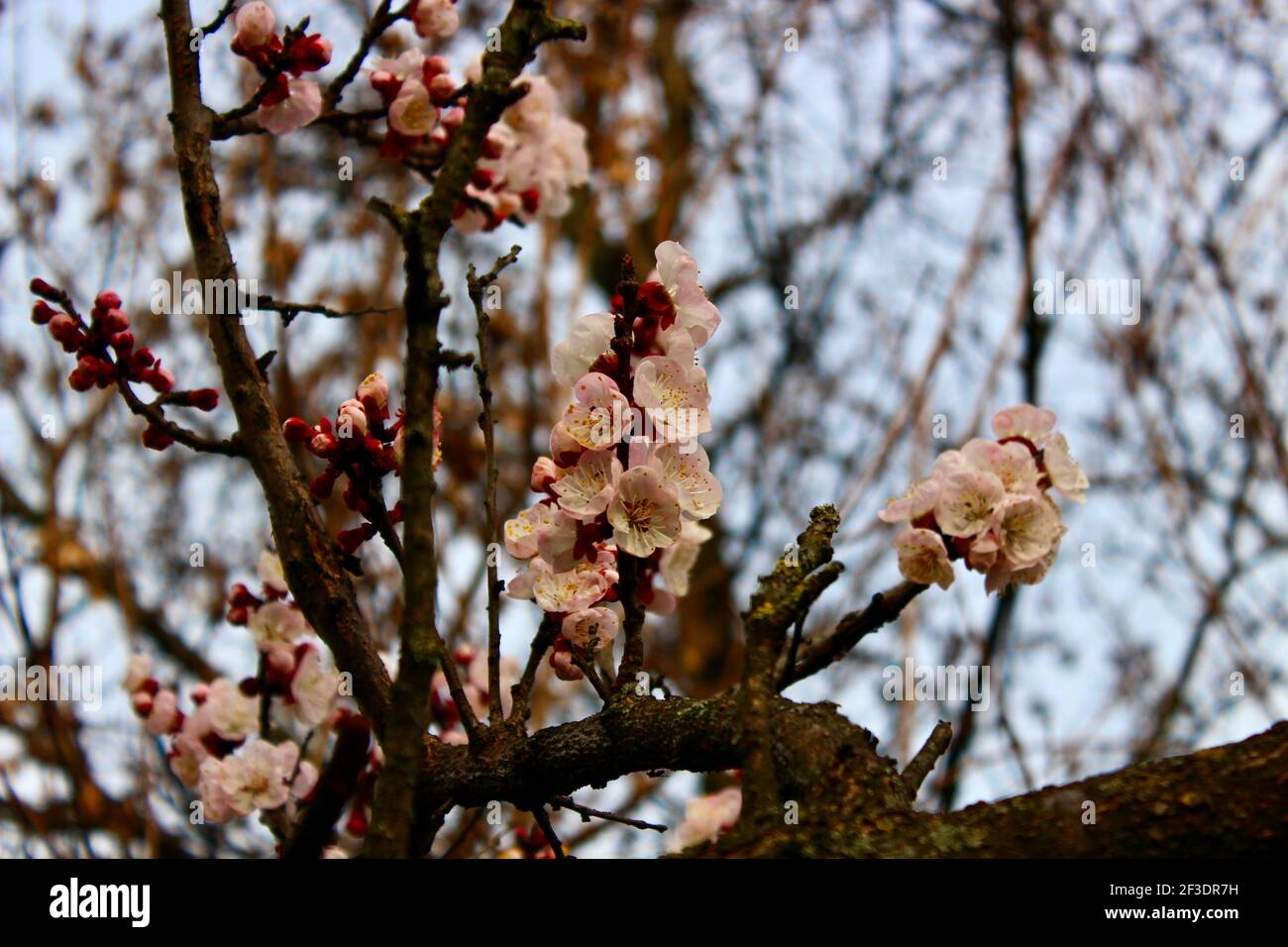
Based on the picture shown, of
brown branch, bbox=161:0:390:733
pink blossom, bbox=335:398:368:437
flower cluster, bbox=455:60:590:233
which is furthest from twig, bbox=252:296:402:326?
flower cluster, bbox=455:60:590:233

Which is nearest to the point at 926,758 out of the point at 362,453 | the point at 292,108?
the point at 362,453

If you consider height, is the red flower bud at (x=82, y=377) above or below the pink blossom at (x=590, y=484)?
above

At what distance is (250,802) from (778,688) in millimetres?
1015

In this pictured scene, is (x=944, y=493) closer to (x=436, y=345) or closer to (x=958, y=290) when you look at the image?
(x=436, y=345)

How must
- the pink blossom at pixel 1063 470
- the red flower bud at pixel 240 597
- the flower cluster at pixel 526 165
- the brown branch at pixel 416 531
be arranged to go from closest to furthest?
the brown branch at pixel 416 531 < the pink blossom at pixel 1063 470 < the red flower bud at pixel 240 597 < the flower cluster at pixel 526 165

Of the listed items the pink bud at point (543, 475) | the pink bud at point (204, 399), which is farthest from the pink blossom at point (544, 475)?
the pink bud at point (204, 399)

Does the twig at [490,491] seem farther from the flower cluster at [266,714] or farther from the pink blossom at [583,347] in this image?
the flower cluster at [266,714]

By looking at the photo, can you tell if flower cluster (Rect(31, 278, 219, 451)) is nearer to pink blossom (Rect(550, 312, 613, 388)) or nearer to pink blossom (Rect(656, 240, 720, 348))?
pink blossom (Rect(550, 312, 613, 388))

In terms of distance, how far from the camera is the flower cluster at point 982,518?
1.80 meters

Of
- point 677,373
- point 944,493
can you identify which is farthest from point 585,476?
point 944,493

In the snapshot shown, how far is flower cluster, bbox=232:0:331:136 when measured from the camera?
217cm

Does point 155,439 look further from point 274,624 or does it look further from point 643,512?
point 643,512

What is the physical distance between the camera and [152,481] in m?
5.88

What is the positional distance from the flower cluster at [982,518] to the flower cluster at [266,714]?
1026mm
